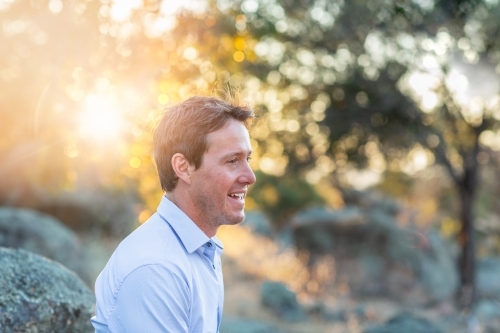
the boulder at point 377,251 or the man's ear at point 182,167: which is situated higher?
the boulder at point 377,251

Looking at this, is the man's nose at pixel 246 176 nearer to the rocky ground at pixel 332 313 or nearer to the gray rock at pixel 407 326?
the rocky ground at pixel 332 313

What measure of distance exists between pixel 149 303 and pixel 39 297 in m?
Answer: 1.37

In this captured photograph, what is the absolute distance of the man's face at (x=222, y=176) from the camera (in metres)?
2.38

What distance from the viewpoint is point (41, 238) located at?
7781 millimetres

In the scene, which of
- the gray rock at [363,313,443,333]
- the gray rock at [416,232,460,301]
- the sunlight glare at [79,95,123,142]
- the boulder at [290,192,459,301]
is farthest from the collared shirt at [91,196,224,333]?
the gray rock at [416,232,460,301]

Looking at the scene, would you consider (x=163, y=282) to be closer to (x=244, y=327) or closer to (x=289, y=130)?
(x=244, y=327)

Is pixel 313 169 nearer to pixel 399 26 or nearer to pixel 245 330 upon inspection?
pixel 399 26

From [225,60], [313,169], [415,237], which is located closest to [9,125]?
[225,60]

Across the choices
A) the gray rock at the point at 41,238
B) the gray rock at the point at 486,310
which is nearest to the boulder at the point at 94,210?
the gray rock at the point at 41,238

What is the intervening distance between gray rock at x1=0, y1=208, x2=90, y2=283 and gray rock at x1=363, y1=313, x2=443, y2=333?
12.1ft

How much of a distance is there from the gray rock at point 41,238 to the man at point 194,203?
5.35 m

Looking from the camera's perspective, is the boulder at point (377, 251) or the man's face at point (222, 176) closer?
the man's face at point (222, 176)

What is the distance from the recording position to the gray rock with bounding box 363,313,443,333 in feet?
22.9

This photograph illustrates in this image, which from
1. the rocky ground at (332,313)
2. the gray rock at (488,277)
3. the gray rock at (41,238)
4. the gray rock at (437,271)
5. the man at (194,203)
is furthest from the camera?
the gray rock at (488,277)
